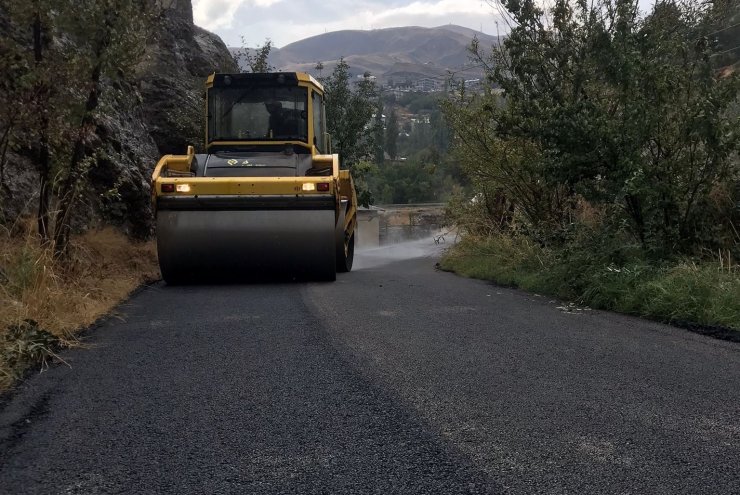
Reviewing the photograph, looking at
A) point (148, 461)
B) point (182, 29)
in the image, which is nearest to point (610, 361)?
point (148, 461)

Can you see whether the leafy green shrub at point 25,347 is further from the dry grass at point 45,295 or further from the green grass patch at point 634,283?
the green grass patch at point 634,283

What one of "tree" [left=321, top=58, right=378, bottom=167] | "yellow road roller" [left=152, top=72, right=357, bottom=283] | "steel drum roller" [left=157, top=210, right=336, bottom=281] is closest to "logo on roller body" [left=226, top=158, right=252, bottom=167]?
"yellow road roller" [left=152, top=72, right=357, bottom=283]

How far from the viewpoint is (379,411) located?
12.4ft

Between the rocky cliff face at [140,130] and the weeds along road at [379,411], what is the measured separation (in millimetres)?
3725

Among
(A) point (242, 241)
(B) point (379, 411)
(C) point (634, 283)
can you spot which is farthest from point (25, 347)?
(C) point (634, 283)

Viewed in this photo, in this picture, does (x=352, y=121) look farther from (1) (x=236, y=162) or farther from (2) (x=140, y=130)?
(1) (x=236, y=162)

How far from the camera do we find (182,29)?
67.7 feet

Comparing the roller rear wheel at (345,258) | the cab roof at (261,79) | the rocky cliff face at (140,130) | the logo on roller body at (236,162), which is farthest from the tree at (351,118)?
the logo on roller body at (236,162)

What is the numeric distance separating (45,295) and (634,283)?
5.88 metres

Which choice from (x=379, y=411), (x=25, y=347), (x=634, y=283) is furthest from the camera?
(x=634, y=283)

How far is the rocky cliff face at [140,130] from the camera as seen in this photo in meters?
9.87

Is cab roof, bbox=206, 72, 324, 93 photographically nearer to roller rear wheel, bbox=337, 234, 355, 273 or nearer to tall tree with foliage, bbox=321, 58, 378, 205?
roller rear wheel, bbox=337, 234, 355, 273

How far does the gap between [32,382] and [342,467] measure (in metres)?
2.48

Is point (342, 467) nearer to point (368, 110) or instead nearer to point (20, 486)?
point (20, 486)
